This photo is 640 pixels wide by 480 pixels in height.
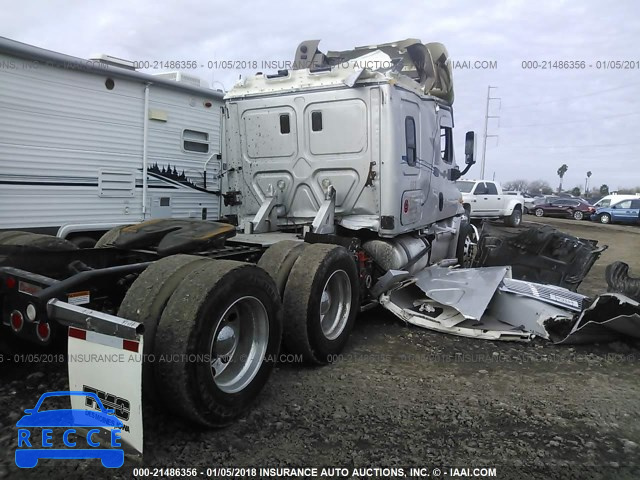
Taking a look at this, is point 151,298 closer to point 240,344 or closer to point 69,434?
point 240,344

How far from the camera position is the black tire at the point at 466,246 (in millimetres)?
8656

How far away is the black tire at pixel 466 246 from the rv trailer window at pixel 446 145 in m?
1.72

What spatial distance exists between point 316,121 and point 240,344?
3188 mm

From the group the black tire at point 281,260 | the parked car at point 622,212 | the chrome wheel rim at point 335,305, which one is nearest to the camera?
the black tire at point 281,260

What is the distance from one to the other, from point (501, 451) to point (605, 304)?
2442mm

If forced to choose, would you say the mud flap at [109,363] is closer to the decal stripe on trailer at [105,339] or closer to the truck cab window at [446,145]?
the decal stripe on trailer at [105,339]

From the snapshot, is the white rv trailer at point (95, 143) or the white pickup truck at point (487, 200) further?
the white pickup truck at point (487, 200)

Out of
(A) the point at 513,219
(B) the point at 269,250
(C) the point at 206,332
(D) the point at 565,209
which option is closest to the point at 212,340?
(C) the point at 206,332

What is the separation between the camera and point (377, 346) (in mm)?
5066

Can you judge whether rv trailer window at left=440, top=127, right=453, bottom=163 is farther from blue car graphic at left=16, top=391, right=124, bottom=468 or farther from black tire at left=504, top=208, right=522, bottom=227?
black tire at left=504, top=208, right=522, bottom=227

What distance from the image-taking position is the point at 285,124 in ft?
19.9

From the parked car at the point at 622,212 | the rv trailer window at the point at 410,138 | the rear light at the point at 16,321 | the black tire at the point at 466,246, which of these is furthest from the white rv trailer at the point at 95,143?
the parked car at the point at 622,212

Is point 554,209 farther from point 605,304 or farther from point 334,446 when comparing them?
point 334,446

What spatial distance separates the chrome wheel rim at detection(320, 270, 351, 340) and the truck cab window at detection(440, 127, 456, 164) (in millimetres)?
3242
